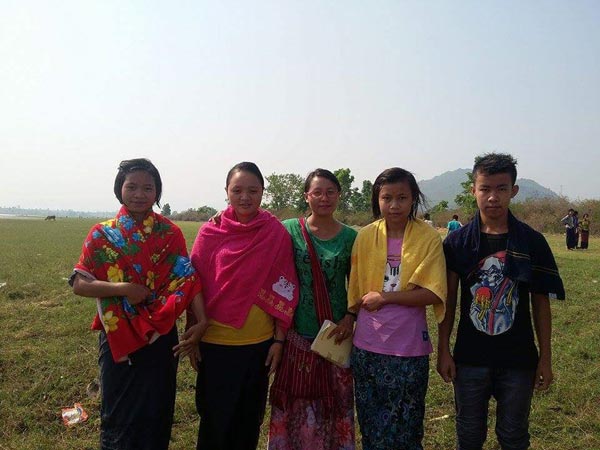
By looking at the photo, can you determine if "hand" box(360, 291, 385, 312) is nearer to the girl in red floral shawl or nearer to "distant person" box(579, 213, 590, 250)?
the girl in red floral shawl

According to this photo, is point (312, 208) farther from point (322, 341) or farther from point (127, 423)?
point (127, 423)

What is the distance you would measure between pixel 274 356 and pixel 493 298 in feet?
4.39

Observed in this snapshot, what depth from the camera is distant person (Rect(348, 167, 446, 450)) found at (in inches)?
Answer: 96.9

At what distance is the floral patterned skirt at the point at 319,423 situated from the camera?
2750 millimetres

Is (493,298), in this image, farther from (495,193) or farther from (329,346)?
(329,346)

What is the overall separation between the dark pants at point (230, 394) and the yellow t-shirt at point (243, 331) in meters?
0.03

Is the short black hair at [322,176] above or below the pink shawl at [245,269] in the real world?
above

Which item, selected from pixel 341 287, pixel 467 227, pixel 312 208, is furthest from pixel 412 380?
pixel 312 208

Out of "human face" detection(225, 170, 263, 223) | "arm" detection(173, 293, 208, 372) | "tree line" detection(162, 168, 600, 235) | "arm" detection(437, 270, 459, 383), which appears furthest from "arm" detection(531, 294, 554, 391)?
"tree line" detection(162, 168, 600, 235)

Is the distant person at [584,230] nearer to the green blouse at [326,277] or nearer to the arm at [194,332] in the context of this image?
the green blouse at [326,277]

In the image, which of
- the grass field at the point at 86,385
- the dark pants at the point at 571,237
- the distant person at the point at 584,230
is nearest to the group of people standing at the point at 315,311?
the grass field at the point at 86,385

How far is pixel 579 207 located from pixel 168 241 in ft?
112

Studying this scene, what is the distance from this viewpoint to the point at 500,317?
7.89ft

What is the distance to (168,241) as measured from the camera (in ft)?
8.51
